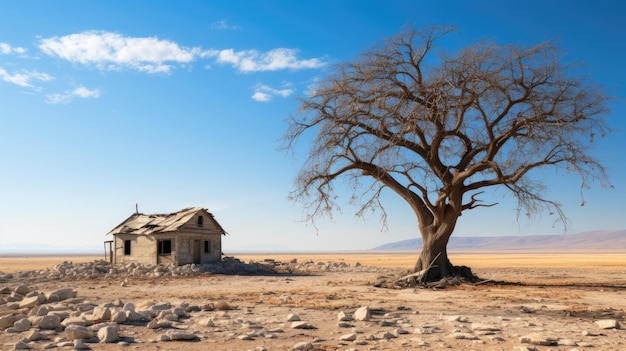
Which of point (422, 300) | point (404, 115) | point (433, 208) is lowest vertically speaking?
point (422, 300)

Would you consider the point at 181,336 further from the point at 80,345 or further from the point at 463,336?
the point at 463,336

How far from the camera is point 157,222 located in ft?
118

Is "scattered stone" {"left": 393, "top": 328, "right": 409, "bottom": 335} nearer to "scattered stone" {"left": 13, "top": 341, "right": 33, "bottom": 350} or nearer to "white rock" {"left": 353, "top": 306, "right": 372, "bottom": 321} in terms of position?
"white rock" {"left": 353, "top": 306, "right": 372, "bottom": 321}

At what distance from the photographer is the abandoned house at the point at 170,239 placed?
33.3 meters

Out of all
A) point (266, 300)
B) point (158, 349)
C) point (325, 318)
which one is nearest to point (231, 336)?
point (158, 349)

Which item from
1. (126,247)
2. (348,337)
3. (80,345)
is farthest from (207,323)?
(126,247)

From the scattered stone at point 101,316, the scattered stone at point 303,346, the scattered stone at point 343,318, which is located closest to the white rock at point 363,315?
the scattered stone at point 343,318

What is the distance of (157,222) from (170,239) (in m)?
2.91

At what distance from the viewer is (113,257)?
118 ft

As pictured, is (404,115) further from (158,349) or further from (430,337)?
(158,349)

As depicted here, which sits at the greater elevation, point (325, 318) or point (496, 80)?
point (496, 80)

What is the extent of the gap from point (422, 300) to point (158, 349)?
9.53 m

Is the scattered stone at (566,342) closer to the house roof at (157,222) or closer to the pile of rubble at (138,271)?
the pile of rubble at (138,271)

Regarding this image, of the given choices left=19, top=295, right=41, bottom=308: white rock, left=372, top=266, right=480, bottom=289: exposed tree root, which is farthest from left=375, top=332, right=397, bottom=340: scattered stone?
left=372, top=266, right=480, bottom=289: exposed tree root
